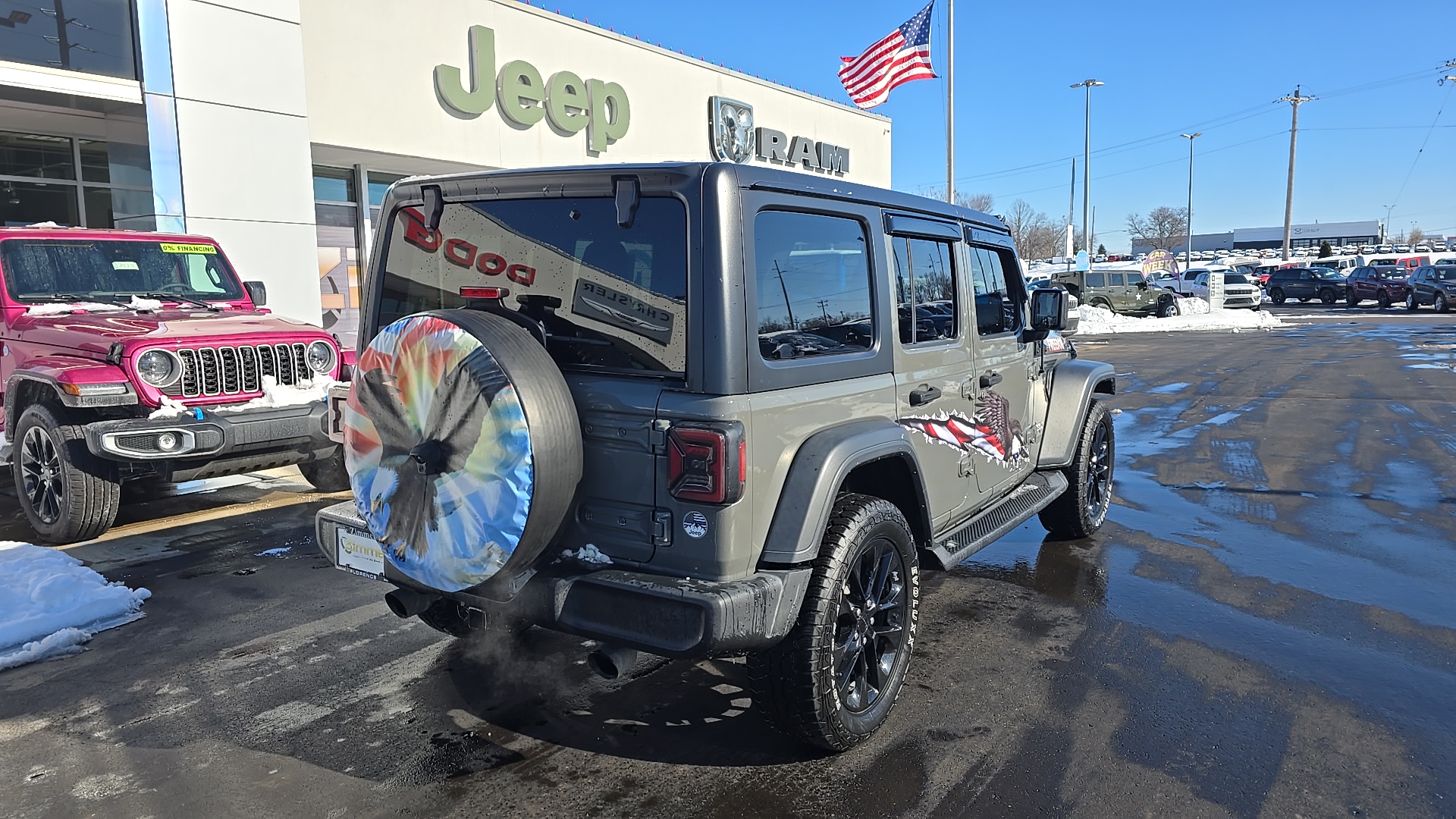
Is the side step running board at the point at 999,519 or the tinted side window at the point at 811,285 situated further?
the side step running board at the point at 999,519

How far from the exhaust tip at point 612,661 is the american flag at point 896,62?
1906cm

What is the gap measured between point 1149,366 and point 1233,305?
22.6 m

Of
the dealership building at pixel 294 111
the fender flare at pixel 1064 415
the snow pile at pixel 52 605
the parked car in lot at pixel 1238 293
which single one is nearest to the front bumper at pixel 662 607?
the snow pile at pixel 52 605

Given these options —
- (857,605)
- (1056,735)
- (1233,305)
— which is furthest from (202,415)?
(1233,305)

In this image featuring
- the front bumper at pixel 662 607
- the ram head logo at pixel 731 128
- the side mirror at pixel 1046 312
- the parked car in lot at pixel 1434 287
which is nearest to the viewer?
the front bumper at pixel 662 607

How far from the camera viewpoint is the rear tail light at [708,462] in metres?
2.98

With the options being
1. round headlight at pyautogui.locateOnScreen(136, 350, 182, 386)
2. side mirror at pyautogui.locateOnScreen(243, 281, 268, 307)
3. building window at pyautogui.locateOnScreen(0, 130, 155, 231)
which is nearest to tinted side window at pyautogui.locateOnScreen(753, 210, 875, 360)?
round headlight at pyautogui.locateOnScreen(136, 350, 182, 386)

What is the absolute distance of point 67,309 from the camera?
6762 millimetres

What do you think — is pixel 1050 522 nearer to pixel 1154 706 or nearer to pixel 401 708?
pixel 1154 706

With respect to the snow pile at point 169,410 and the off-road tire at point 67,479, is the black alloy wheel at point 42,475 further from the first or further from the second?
the snow pile at point 169,410

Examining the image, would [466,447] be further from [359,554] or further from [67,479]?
[67,479]

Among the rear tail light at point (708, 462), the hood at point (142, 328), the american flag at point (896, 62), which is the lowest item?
the rear tail light at point (708, 462)

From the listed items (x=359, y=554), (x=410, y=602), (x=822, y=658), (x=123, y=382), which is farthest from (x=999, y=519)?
(x=123, y=382)

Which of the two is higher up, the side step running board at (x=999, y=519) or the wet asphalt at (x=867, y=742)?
the side step running board at (x=999, y=519)
